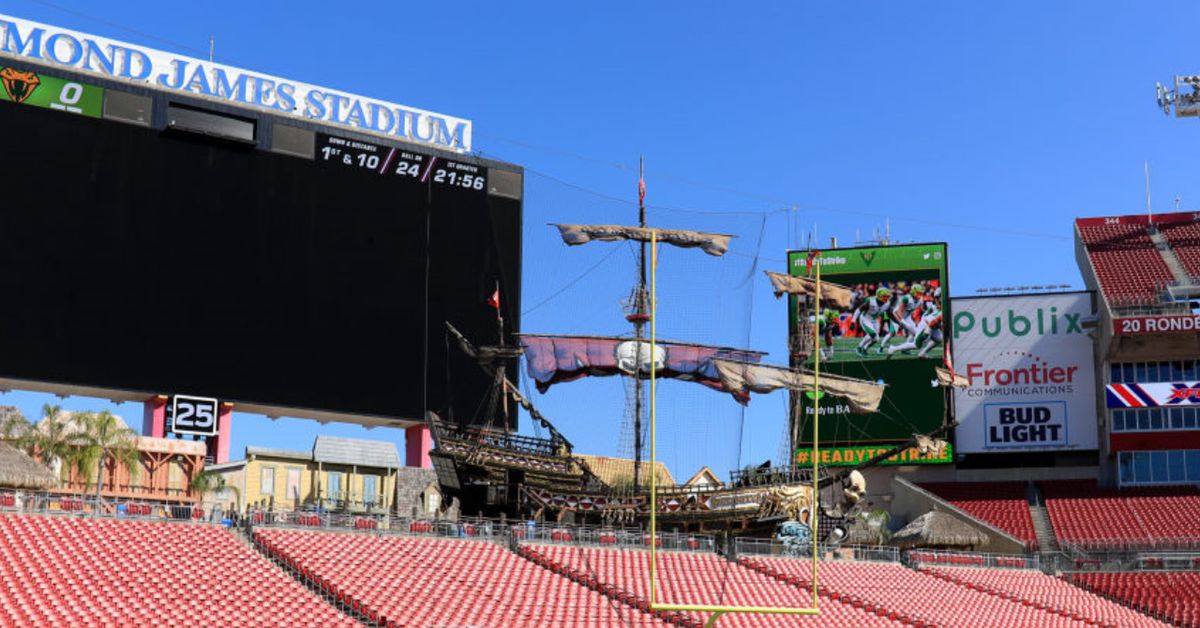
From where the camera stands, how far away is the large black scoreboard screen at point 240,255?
43.6 m

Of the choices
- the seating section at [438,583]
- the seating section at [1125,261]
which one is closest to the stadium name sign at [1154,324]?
the seating section at [1125,261]

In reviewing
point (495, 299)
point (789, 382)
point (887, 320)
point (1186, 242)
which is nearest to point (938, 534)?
point (789, 382)

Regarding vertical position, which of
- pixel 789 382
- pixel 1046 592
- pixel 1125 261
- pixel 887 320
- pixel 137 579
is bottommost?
pixel 1046 592

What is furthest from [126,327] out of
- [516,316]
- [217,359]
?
[516,316]

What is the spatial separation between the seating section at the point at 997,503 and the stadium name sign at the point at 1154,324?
23.6 ft

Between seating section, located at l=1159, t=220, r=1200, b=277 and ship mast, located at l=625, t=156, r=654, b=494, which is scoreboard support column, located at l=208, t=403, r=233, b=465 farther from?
seating section, located at l=1159, t=220, r=1200, b=277

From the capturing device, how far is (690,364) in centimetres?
4778

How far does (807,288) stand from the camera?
171ft

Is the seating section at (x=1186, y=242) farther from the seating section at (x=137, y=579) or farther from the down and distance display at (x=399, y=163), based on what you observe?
the seating section at (x=137, y=579)

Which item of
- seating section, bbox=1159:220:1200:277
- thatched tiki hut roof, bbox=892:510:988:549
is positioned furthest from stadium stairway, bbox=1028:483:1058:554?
seating section, bbox=1159:220:1200:277

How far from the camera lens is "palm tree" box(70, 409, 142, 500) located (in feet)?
140

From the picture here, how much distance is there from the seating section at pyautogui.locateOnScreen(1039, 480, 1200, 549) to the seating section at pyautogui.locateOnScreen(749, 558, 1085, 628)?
9804mm

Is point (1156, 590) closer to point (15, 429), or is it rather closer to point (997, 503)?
point (997, 503)

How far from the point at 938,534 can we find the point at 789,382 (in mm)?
7098
